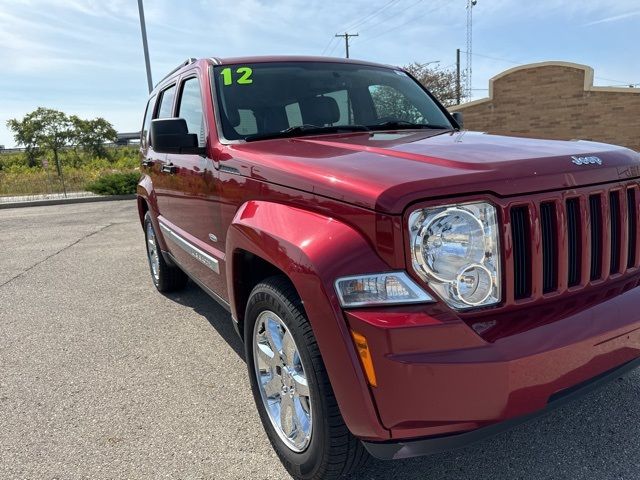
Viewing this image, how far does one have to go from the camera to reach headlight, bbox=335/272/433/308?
1591mm

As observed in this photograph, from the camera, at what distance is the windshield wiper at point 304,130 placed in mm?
2812

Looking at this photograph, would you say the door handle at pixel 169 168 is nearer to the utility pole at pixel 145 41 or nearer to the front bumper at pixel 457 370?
the front bumper at pixel 457 370

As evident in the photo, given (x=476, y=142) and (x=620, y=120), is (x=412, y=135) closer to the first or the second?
(x=476, y=142)

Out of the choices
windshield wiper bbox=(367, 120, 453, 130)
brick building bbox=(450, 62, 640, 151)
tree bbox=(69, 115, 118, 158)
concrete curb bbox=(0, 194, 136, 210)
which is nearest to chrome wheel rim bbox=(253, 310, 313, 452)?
windshield wiper bbox=(367, 120, 453, 130)

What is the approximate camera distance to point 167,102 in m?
4.30

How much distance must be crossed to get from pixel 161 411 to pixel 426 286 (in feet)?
6.25

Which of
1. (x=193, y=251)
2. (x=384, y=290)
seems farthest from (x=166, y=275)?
(x=384, y=290)

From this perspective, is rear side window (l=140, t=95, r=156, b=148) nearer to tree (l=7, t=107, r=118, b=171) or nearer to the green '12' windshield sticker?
the green '12' windshield sticker

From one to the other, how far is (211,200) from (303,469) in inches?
61.6

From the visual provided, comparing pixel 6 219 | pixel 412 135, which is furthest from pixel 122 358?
pixel 6 219

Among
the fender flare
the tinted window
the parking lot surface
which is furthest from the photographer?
the fender flare

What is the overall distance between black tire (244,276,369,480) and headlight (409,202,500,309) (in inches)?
20.5

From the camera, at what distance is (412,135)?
2727 mm

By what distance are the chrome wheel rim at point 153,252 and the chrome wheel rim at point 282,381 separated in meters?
2.74
